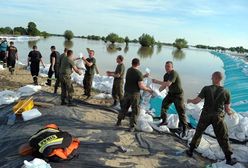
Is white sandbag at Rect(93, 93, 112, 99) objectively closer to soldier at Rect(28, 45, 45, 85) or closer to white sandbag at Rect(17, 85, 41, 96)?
white sandbag at Rect(17, 85, 41, 96)

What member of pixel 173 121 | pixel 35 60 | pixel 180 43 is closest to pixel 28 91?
pixel 35 60

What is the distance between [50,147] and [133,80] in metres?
2.89

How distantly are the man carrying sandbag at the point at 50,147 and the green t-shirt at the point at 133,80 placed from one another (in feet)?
7.71

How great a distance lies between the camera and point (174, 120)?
9070 millimetres

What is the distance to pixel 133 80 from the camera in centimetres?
819

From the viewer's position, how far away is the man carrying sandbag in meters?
5.93

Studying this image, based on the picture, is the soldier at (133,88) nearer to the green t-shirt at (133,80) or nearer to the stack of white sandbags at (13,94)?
the green t-shirt at (133,80)

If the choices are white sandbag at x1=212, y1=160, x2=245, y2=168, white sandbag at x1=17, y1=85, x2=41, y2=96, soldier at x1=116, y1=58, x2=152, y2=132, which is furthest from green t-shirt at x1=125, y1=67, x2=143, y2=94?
white sandbag at x1=17, y1=85, x2=41, y2=96

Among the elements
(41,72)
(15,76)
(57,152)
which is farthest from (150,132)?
(41,72)

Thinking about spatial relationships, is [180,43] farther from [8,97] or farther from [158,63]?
[8,97]

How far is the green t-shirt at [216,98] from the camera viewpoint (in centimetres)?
666

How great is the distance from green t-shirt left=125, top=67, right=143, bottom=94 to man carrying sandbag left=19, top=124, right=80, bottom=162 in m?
2.35

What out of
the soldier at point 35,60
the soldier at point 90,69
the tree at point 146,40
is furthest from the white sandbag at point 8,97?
the tree at point 146,40

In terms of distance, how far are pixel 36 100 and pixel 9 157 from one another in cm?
424
